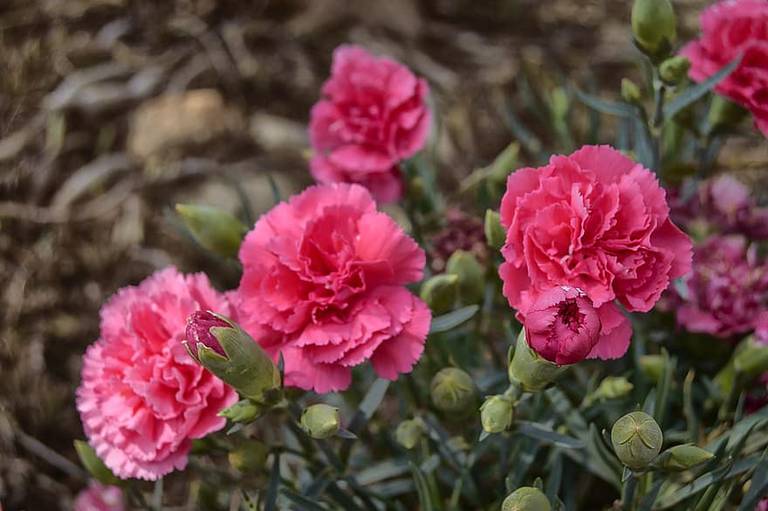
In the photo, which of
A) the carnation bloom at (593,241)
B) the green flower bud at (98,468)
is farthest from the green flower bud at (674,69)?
the green flower bud at (98,468)

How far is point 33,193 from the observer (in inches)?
67.8

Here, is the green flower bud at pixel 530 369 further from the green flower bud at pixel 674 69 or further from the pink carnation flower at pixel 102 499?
the pink carnation flower at pixel 102 499

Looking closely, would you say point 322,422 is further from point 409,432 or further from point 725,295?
point 725,295

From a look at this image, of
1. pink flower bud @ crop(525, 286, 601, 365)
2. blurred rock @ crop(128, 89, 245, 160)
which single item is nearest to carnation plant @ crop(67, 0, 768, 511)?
pink flower bud @ crop(525, 286, 601, 365)

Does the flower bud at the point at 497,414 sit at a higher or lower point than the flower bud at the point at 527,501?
higher

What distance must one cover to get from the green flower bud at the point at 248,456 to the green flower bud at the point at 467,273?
0.98ft

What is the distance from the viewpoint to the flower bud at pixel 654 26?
0.98m

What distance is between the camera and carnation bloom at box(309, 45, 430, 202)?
1.13 m

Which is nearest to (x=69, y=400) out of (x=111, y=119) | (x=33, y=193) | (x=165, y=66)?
(x=33, y=193)

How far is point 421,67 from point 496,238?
1025 mm

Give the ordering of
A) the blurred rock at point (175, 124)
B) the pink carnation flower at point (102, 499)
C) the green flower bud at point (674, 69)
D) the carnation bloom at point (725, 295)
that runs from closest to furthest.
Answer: the green flower bud at point (674, 69) < the carnation bloom at point (725, 295) < the pink carnation flower at point (102, 499) < the blurred rock at point (175, 124)

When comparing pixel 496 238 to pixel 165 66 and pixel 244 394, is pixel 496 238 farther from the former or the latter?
pixel 165 66

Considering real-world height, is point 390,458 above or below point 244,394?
below

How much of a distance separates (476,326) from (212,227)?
1.23 feet
